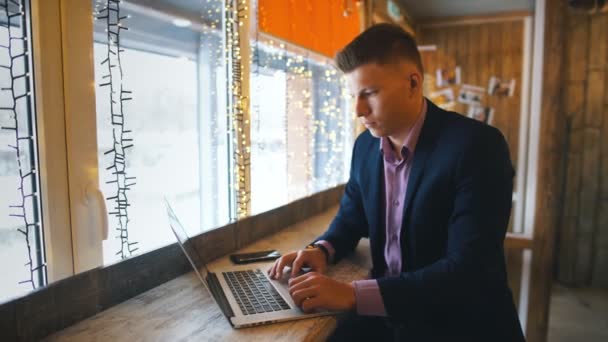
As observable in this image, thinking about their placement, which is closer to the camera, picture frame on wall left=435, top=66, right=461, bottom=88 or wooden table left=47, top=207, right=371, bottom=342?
wooden table left=47, top=207, right=371, bottom=342

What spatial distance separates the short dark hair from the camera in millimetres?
1232

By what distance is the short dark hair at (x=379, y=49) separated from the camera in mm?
1232

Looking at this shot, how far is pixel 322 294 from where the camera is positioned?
1.03 meters

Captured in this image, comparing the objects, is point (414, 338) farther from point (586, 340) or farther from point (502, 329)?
point (586, 340)

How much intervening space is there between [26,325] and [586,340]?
3674mm

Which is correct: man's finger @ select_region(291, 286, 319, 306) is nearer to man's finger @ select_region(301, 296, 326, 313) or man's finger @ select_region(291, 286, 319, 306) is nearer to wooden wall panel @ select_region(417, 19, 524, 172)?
man's finger @ select_region(301, 296, 326, 313)

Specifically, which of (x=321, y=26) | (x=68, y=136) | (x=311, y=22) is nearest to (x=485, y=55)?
(x=321, y=26)

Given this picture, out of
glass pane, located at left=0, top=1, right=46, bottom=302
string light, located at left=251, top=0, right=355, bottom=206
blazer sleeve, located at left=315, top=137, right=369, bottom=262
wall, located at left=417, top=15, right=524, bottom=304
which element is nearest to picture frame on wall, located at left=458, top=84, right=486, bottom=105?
wall, located at left=417, top=15, right=524, bottom=304

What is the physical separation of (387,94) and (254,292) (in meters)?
0.65

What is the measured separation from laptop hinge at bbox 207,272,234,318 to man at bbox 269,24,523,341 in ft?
0.53

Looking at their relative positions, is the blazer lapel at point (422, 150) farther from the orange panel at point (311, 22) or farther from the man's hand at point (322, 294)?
the orange panel at point (311, 22)

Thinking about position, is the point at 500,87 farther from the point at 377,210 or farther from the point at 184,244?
the point at 184,244

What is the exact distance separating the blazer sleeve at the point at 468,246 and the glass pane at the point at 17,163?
2.71ft

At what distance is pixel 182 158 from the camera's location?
1573mm
